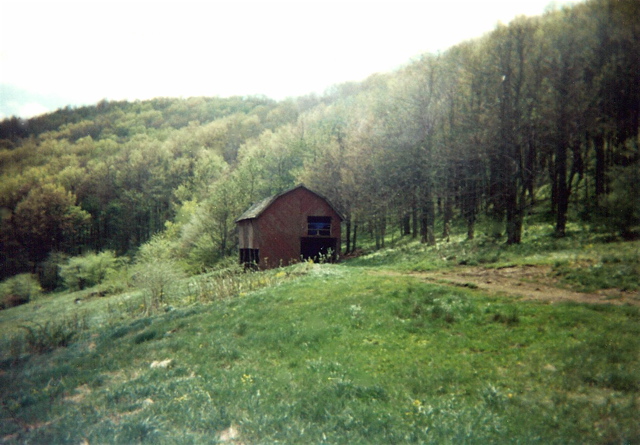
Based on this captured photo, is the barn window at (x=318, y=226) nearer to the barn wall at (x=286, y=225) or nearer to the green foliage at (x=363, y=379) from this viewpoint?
the barn wall at (x=286, y=225)

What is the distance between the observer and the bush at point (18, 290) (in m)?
34.0

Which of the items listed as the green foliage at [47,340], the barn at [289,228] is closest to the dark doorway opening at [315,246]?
the barn at [289,228]

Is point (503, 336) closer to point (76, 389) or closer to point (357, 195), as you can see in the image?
point (76, 389)

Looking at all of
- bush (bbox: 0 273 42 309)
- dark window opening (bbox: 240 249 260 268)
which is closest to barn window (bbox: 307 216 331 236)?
dark window opening (bbox: 240 249 260 268)

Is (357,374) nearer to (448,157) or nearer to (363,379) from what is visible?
(363,379)

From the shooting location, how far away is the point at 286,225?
1692 inches

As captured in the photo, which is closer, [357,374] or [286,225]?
[357,374]

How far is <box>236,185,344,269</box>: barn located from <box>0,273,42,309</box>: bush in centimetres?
2028

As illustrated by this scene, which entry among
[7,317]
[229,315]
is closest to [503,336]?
[229,315]

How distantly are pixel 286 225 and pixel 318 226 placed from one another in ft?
12.8

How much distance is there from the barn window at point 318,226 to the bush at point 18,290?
27080 mm

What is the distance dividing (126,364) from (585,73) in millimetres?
30015

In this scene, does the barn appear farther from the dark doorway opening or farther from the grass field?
the grass field

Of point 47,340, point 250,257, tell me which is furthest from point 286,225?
point 47,340
